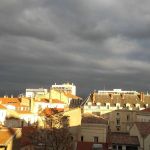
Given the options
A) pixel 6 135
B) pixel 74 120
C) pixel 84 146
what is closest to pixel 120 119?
pixel 74 120

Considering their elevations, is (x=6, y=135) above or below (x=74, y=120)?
below

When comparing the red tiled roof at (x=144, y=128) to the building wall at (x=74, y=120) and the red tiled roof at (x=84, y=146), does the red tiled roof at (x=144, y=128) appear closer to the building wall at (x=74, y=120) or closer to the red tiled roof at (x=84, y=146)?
the red tiled roof at (x=84, y=146)

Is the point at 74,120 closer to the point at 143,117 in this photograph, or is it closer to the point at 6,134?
the point at 6,134

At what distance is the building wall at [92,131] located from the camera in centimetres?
7357

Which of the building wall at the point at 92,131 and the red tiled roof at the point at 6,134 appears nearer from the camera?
the red tiled roof at the point at 6,134

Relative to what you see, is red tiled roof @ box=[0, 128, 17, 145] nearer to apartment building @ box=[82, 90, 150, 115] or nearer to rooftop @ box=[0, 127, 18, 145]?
rooftop @ box=[0, 127, 18, 145]

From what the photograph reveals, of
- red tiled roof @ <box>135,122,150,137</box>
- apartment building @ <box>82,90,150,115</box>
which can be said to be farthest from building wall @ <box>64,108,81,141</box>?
apartment building @ <box>82,90,150,115</box>

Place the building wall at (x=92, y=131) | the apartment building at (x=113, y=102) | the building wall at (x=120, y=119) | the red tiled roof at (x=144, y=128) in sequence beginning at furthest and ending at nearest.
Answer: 1. the apartment building at (x=113, y=102)
2. the building wall at (x=120, y=119)
3. the building wall at (x=92, y=131)
4. the red tiled roof at (x=144, y=128)

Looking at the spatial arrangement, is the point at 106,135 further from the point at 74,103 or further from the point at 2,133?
the point at 74,103

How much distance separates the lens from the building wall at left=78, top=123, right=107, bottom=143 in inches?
2897

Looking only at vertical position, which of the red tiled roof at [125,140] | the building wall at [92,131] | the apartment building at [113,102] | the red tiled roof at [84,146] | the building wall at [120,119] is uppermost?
the apartment building at [113,102]

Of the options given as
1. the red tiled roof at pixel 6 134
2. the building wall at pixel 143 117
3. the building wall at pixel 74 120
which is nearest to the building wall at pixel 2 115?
the building wall at pixel 74 120

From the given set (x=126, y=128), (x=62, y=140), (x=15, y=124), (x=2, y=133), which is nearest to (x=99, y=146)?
(x=62, y=140)

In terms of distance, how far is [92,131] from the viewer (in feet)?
244
